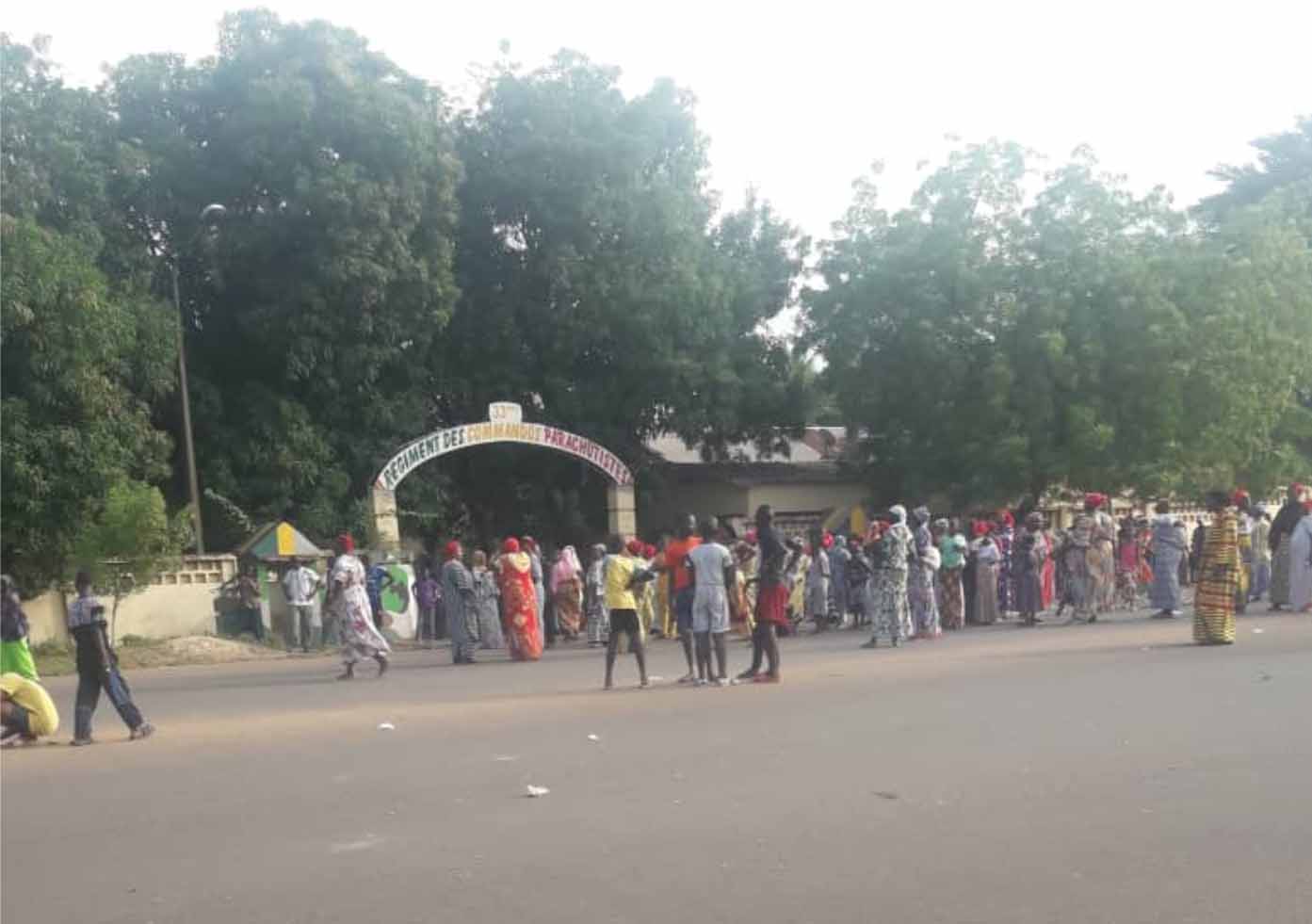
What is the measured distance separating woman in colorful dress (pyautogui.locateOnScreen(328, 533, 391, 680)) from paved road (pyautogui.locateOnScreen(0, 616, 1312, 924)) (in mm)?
2784

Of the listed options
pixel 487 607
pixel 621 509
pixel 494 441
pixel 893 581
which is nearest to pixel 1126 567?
pixel 893 581

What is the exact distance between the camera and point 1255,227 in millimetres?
31922

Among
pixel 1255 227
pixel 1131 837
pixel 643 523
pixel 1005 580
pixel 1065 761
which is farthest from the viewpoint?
pixel 643 523

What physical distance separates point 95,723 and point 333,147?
17.4 meters

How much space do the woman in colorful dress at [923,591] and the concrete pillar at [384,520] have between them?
9450 mm

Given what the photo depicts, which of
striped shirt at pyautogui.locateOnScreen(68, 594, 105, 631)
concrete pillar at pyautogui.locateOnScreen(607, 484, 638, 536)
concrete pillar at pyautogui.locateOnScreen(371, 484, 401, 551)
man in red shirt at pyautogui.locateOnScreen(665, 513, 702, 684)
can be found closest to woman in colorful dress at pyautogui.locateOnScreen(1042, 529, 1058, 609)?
concrete pillar at pyautogui.locateOnScreen(607, 484, 638, 536)

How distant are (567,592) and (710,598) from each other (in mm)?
9861

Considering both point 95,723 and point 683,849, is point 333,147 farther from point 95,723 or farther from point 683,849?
point 683,849

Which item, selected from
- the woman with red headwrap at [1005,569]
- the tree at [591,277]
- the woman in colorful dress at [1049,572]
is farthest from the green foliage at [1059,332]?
the woman with red headwrap at [1005,569]

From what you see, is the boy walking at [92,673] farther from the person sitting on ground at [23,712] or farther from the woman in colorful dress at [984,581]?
the woman in colorful dress at [984,581]

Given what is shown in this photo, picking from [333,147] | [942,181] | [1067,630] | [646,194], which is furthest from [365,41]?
[1067,630]

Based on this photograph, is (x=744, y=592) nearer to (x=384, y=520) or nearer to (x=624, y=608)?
(x=624, y=608)

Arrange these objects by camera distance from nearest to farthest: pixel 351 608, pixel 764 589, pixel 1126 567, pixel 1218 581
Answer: pixel 764 589
pixel 1218 581
pixel 351 608
pixel 1126 567

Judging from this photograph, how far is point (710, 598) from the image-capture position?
13.9 metres
